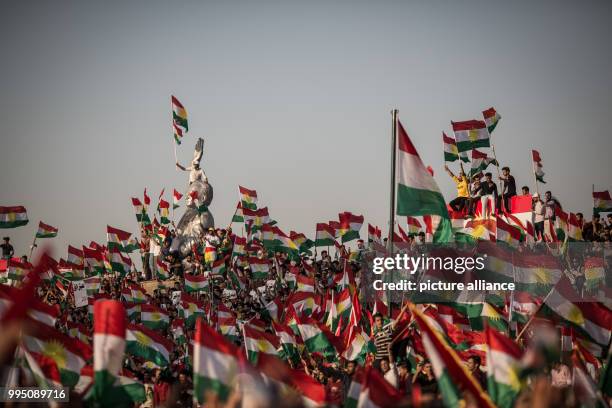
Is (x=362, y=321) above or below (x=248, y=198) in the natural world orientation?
below

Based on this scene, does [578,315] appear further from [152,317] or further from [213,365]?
[152,317]

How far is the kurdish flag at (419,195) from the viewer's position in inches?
605

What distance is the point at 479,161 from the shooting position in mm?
28000

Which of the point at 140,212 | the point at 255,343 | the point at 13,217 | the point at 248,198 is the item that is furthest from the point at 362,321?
the point at 140,212

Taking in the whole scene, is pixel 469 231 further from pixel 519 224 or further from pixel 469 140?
pixel 469 140

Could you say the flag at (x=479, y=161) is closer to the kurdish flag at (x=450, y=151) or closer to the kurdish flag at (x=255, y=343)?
the kurdish flag at (x=450, y=151)

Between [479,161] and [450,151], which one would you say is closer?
Result: [479,161]

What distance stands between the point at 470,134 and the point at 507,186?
1.98 meters

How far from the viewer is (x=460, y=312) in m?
19.5

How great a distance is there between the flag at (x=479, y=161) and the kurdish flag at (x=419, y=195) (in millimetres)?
12672

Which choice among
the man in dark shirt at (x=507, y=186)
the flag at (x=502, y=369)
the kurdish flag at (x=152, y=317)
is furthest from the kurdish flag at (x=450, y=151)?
the flag at (x=502, y=369)

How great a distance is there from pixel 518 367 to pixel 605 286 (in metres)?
10.2

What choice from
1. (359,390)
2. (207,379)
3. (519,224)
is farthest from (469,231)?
(207,379)

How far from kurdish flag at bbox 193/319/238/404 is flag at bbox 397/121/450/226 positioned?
477 centimetres
